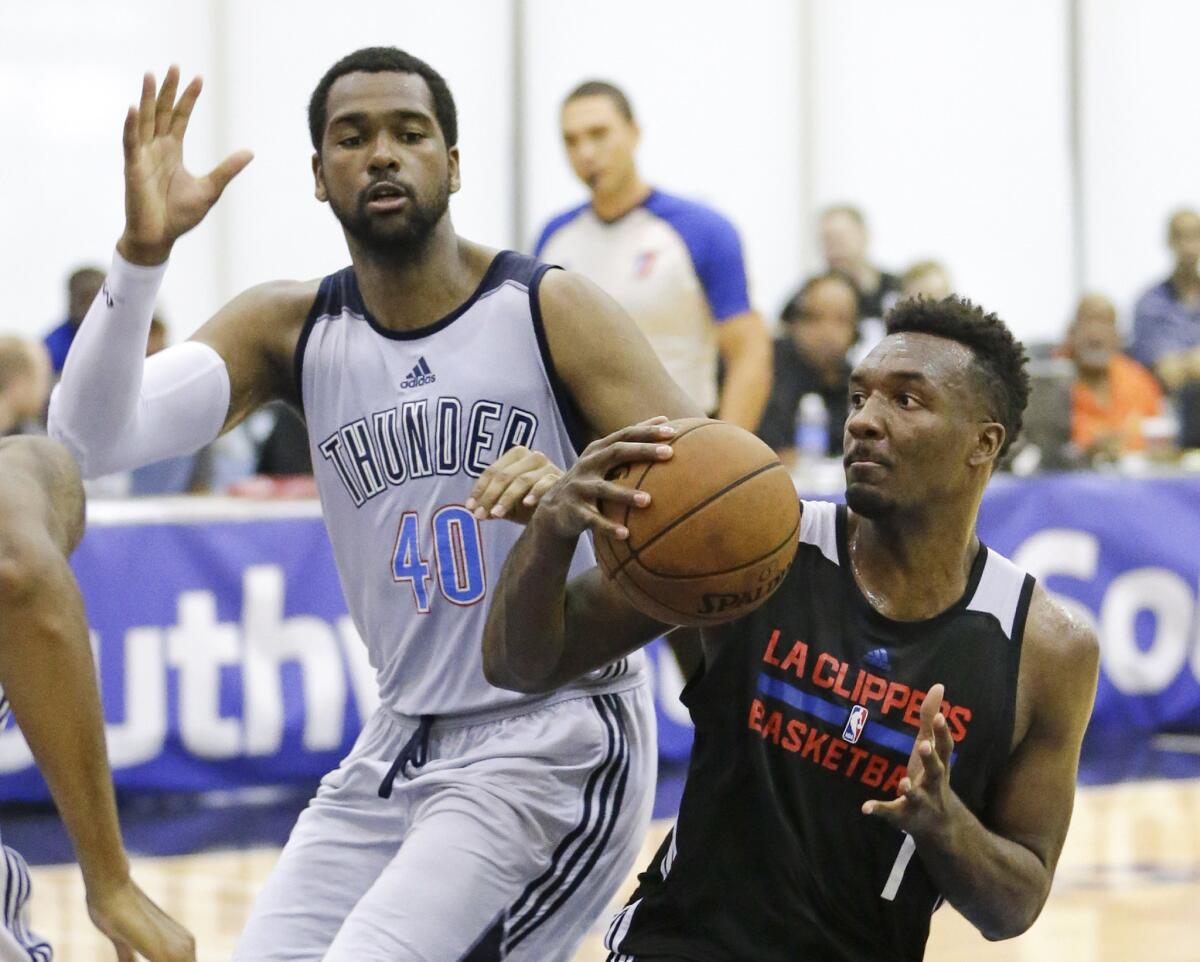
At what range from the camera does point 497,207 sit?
13.5m

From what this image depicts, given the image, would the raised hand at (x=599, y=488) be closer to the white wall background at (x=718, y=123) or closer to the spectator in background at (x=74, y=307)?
the spectator in background at (x=74, y=307)

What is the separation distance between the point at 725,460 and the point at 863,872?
0.69m

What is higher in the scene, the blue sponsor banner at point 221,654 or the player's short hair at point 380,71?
the player's short hair at point 380,71

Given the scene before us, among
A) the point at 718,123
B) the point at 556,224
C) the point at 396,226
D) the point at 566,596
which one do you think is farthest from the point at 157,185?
the point at 718,123

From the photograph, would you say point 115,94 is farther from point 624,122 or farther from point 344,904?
point 344,904

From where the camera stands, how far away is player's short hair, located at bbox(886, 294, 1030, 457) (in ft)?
10.6

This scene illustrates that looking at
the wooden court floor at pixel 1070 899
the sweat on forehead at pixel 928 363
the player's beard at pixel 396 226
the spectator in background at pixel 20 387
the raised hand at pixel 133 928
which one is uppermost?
the player's beard at pixel 396 226

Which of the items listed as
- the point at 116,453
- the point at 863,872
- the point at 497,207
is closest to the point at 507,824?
the point at 863,872

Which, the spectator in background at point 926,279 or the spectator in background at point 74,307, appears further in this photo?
the spectator in background at point 926,279

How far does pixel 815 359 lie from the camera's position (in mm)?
8484

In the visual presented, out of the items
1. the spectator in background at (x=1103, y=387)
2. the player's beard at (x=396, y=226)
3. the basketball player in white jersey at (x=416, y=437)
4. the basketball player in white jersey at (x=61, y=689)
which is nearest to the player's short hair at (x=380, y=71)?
the basketball player in white jersey at (x=416, y=437)

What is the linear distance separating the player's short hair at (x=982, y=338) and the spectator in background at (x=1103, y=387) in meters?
6.07

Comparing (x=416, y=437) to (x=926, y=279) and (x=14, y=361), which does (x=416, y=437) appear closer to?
(x=14, y=361)

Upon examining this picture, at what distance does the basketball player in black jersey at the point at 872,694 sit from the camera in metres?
3.07
